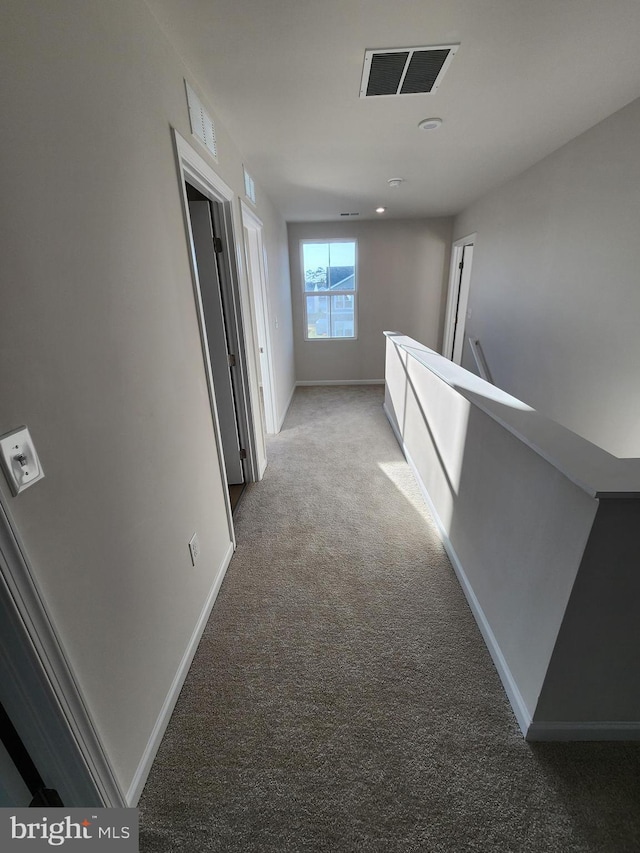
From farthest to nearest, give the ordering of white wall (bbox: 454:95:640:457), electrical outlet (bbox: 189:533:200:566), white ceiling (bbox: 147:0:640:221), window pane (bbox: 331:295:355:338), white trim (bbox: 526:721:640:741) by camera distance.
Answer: window pane (bbox: 331:295:355:338) < white wall (bbox: 454:95:640:457) < electrical outlet (bbox: 189:533:200:566) < white ceiling (bbox: 147:0:640:221) < white trim (bbox: 526:721:640:741)

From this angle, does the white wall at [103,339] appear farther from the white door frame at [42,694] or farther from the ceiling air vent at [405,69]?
the ceiling air vent at [405,69]

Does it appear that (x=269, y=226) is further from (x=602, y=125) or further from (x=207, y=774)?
(x=207, y=774)

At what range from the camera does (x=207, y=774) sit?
1136 millimetres

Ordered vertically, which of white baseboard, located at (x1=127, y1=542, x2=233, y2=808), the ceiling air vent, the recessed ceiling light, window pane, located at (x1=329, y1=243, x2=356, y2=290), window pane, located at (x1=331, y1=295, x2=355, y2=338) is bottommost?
white baseboard, located at (x1=127, y1=542, x2=233, y2=808)

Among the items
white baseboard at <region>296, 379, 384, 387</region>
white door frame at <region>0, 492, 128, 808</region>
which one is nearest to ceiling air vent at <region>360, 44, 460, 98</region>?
white door frame at <region>0, 492, 128, 808</region>

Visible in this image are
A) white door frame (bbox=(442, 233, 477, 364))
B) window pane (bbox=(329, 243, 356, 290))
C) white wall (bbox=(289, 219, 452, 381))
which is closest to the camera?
white door frame (bbox=(442, 233, 477, 364))

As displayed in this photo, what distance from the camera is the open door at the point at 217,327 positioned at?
220 cm

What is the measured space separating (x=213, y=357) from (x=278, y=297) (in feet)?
7.09

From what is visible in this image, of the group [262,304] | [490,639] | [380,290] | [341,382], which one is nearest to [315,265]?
[380,290]

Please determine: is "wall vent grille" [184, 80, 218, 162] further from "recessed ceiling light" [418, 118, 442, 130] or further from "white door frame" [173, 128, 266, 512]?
"recessed ceiling light" [418, 118, 442, 130]

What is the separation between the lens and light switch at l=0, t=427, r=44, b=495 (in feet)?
2.19

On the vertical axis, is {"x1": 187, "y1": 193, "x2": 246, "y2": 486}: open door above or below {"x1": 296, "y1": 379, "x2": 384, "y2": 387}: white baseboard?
above

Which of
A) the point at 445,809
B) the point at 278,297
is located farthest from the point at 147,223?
the point at 278,297

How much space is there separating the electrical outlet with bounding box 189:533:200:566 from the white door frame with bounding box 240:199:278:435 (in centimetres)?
191
